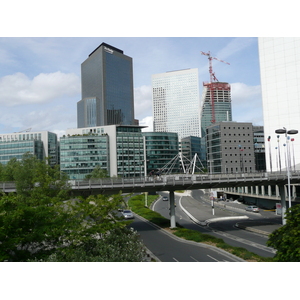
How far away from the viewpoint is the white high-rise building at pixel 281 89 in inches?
3684

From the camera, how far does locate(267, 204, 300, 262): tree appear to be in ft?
67.6

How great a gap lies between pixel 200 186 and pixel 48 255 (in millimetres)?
34325

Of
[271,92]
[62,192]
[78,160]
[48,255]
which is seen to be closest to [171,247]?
[62,192]

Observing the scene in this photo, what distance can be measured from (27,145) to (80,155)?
3480cm

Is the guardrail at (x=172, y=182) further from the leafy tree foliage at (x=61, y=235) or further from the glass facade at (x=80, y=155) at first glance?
the glass facade at (x=80, y=155)

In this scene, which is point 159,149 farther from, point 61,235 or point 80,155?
point 61,235

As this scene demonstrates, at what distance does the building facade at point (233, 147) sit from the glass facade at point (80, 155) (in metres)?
50.2

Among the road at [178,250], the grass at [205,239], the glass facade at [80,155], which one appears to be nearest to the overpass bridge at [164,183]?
the grass at [205,239]

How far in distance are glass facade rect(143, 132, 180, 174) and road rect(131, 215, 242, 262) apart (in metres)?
117

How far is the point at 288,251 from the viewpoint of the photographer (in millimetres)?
20734

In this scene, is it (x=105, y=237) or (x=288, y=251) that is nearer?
(x=288, y=251)

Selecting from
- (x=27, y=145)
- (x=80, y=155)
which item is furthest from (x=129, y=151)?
(x=27, y=145)

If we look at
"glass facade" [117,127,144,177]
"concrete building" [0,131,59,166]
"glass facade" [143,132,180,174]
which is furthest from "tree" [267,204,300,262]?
"glass facade" [143,132,180,174]

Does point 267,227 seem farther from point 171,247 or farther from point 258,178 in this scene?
point 171,247
